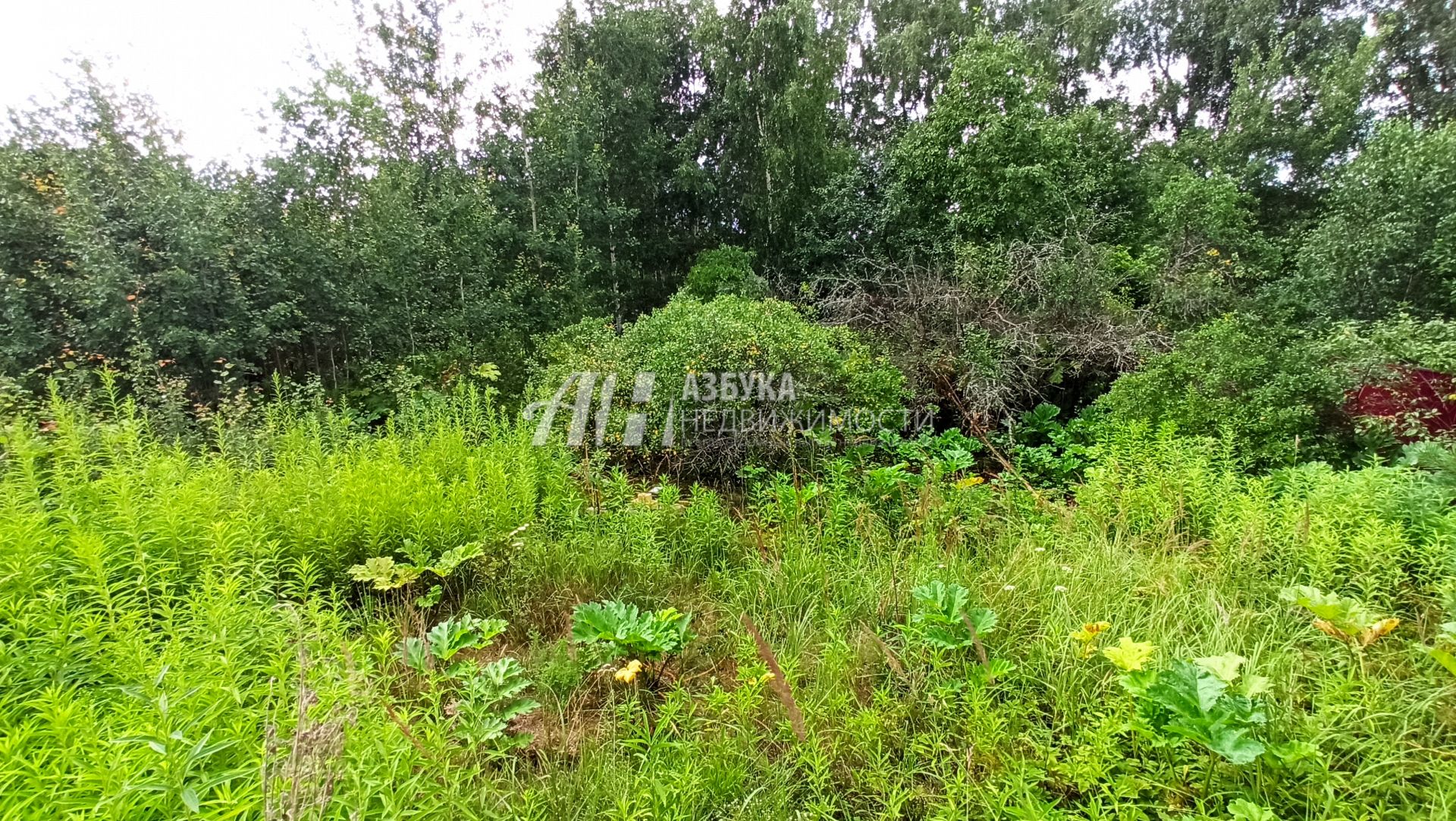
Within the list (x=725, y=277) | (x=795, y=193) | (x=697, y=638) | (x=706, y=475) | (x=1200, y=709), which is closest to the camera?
(x=1200, y=709)

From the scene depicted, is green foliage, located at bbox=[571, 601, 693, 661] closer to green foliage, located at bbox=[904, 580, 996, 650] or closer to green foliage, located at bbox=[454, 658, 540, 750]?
green foliage, located at bbox=[454, 658, 540, 750]

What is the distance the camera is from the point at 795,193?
9.89 meters

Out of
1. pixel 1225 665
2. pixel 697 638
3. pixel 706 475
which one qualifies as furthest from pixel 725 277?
pixel 1225 665

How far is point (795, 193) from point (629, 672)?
374 inches

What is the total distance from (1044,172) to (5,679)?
945cm

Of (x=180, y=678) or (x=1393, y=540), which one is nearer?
(x=180, y=678)

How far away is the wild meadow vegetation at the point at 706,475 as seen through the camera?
4.45 feet

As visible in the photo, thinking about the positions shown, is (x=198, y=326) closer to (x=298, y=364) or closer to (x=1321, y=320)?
(x=298, y=364)

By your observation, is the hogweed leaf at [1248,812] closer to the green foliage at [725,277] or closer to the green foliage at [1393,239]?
the green foliage at [1393,239]

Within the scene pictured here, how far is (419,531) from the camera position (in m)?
2.34

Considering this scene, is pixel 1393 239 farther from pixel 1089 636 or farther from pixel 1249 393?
pixel 1089 636

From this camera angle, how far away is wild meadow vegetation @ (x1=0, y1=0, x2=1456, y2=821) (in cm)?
136

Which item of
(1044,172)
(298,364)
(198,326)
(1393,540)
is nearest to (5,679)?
(1393,540)

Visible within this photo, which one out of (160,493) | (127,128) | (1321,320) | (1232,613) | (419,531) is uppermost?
(127,128)
